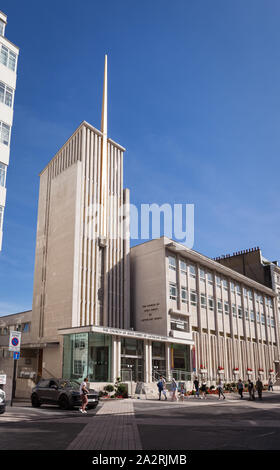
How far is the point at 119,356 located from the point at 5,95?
21866 millimetres

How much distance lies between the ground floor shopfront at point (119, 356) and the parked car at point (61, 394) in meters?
9.77

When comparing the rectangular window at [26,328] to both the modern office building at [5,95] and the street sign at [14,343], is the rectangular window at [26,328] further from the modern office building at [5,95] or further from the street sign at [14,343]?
the street sign at [14,343]

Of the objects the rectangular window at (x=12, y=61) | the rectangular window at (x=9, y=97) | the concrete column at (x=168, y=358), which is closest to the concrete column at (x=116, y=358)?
the concrete column at (x=168, y=358)

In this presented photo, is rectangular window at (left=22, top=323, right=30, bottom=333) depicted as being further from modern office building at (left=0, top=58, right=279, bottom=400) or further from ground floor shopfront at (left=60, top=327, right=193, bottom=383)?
ground floor shopfront at (left=60, top=327, right=193, bottom=383)

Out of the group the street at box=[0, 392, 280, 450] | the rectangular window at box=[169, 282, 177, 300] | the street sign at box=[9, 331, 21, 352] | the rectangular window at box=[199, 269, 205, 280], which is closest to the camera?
the street at box=[0, 392, 280, 450]

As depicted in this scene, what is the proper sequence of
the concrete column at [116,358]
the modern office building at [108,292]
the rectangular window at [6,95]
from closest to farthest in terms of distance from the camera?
1. the rectangular window at [6,95]
2. the concrete column at [116,358]
3. the modern office building at [108,292]

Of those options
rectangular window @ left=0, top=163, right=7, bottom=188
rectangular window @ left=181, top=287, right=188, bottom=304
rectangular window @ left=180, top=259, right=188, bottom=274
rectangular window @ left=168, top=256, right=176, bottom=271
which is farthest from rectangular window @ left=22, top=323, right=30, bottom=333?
rectangular window @ left=0, top=163, right=7, bottom=188

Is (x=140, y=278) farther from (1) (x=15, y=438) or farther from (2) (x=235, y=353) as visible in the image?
(1) (x=15, y=438)

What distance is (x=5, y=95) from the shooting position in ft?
89.1

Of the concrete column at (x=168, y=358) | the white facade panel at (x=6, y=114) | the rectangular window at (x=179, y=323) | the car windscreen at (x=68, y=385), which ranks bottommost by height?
the car windscreen at (x=68, y=385)

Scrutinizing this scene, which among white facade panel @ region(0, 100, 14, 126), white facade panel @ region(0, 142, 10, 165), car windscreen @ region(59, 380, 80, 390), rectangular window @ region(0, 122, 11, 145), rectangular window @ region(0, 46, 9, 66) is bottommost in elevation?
car windscreen @ region(59, 380, 80, 390)

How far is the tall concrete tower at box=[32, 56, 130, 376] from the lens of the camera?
38438 mm

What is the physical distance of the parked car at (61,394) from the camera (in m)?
20.2

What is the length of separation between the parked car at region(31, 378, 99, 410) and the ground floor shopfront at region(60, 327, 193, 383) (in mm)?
9766
